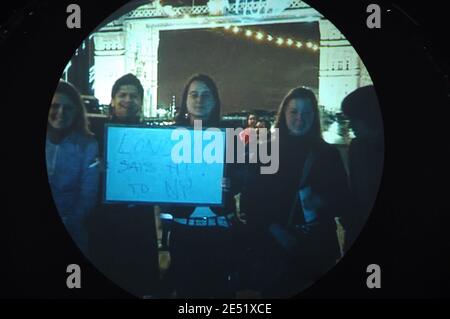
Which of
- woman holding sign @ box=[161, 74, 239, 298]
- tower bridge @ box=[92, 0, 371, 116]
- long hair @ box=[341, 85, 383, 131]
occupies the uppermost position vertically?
tower bridge @ box=[92, 0, 371, 116]

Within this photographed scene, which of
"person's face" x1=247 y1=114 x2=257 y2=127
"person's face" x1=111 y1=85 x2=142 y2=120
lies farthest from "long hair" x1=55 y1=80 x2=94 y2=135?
"person's face" x1=247 y1=114 x2=257 y2=127

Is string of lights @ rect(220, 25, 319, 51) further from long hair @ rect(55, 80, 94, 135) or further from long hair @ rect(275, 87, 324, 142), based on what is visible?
long hair @ rect(55, 80, 94, 135)

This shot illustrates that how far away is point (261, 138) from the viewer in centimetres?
265

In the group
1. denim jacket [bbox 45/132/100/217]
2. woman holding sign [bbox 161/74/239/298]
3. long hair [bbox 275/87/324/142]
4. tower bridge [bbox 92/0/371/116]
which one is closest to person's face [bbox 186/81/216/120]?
woman holding sign [bbox 161/74/239/298]

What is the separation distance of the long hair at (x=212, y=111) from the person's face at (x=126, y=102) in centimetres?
15

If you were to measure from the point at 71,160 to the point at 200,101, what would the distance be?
52cm

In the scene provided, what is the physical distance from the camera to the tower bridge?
8.56 ft

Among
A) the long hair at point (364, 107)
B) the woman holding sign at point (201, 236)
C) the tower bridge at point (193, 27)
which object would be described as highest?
the tower bridge at point (193, 27)

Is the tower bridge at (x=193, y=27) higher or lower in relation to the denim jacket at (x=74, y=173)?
higher

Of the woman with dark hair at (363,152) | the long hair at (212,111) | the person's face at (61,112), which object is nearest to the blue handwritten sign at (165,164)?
the long hair at (212,111)

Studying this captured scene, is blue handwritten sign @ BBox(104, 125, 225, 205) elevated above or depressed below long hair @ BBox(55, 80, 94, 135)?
below

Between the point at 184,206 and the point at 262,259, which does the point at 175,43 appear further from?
the point at 262,259

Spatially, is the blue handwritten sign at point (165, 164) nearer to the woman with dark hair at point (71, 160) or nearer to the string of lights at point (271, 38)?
the woman with dark hair at point (71, 160)

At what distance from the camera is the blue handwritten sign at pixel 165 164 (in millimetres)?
2670
